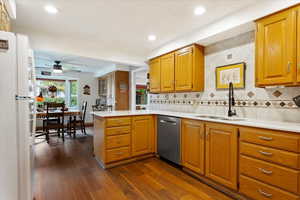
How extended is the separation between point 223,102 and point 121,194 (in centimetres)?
205

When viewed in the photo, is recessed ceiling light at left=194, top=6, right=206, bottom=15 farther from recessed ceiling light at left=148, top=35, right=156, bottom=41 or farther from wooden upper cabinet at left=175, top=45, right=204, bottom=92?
recessed ceiling light at left=148, top=35, right=156, bottom=41

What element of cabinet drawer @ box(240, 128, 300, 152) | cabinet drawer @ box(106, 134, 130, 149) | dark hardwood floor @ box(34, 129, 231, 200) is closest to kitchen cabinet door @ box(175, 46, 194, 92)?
cabinet drawer @ box(240, 128, 300, 152)

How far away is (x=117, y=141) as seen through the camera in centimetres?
251

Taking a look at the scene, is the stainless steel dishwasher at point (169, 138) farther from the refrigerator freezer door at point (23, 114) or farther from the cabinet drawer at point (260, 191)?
the refrigerator freezer door at point (23, 114)

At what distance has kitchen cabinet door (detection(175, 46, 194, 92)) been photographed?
8.80 feet

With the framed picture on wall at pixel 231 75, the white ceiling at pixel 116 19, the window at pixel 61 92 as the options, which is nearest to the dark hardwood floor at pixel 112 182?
the framed picture on wall at pixel 231 75

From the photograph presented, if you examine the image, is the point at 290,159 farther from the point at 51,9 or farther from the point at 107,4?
the point at 51,9

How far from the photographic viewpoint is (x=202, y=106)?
278 cm

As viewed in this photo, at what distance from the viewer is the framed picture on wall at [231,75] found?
2213mm

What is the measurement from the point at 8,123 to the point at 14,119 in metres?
0.05

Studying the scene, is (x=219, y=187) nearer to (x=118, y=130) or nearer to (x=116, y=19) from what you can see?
(x=118, y=130)

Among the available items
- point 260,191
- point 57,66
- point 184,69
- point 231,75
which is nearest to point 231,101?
point 231,75

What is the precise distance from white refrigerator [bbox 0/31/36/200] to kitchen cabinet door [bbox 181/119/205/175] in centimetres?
194

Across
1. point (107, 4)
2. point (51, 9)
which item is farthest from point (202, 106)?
point (51, 9)
